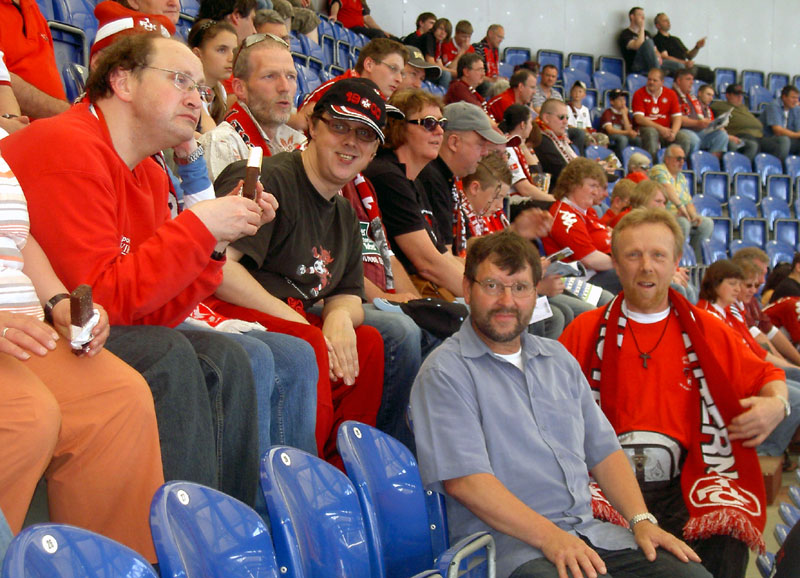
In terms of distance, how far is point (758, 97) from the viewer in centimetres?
1276

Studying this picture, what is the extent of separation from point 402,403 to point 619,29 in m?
11.5

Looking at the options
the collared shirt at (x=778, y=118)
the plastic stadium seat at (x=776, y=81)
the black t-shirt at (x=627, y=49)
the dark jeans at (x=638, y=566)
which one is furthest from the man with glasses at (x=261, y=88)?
the plastic stadium seat at (x=776, y=81)

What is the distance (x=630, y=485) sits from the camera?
237 centimetres

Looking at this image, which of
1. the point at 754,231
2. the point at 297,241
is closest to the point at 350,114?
the point at 297,241

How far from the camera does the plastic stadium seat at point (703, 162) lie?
10.2 meters

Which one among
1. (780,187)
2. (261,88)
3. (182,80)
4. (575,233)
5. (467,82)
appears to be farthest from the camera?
(780,187)

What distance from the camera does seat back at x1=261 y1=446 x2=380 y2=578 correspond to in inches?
57.1

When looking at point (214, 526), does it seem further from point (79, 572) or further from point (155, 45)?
point (155, 45)

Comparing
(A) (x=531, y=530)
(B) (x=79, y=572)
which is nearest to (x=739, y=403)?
(A) (x=531, y=530)

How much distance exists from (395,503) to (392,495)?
2 centimetres

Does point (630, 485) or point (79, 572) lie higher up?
point (79, 572)

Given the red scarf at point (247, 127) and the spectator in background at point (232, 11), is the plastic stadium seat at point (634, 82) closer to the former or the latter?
the spectator in background at point (232, 11)

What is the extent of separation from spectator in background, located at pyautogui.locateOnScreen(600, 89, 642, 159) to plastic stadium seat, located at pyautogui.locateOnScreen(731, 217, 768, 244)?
1.59m

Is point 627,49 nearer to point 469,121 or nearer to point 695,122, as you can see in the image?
point 695,122
